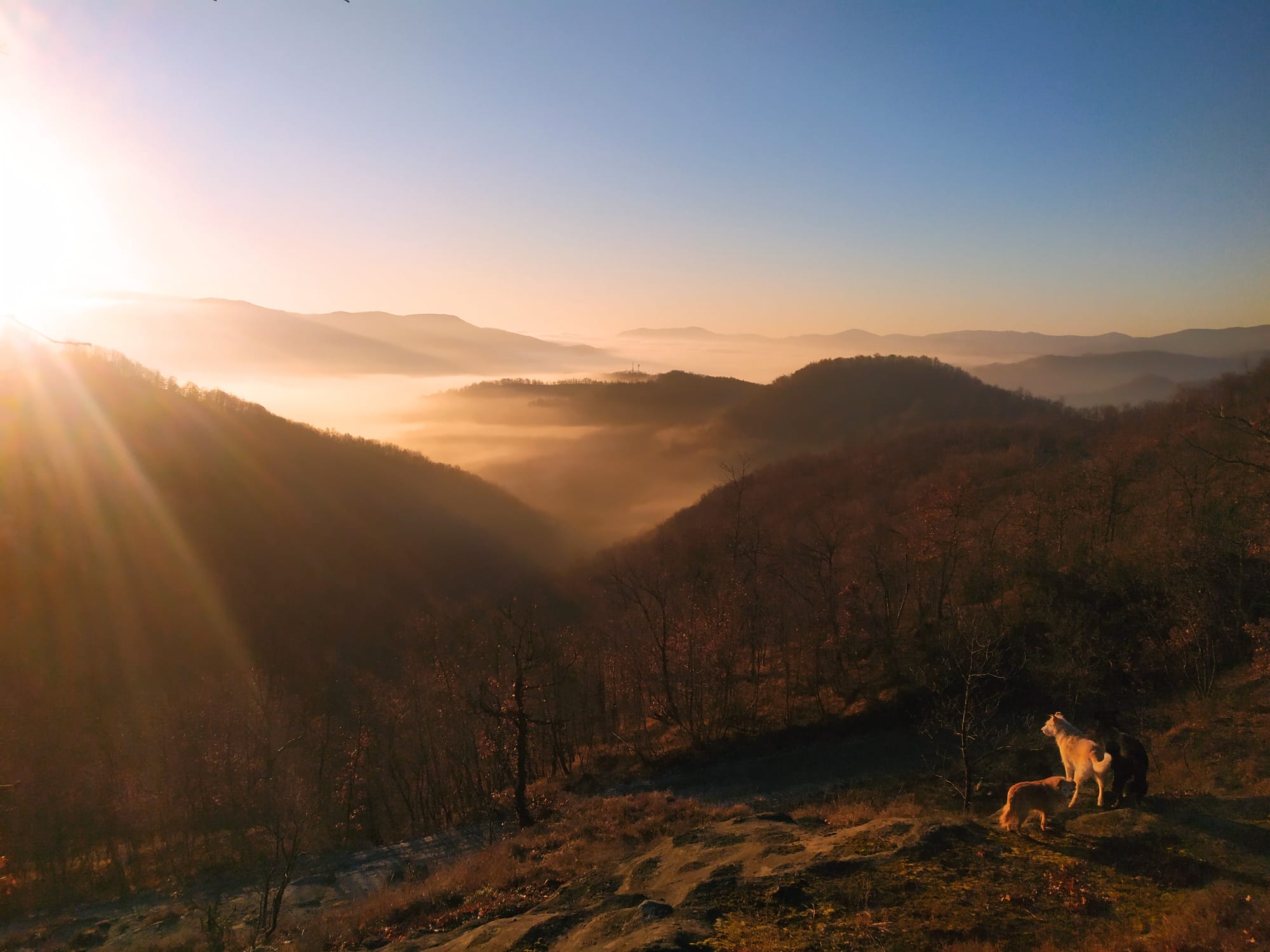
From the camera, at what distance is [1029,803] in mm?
11672

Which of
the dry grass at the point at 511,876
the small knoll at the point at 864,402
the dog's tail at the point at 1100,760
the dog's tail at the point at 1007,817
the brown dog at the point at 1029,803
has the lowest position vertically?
the dry grass at the point at 511,876

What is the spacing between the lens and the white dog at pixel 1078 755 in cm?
1205

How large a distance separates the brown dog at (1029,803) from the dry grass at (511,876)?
7582mm

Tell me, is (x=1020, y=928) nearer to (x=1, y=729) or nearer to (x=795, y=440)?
(x=1, y=729)

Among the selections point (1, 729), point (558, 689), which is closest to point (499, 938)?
point (558, 689)

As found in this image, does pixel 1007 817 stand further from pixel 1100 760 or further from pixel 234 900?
pixel 234 900

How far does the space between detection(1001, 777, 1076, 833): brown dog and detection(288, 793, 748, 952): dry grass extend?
7582mm

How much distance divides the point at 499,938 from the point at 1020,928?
7.74 m

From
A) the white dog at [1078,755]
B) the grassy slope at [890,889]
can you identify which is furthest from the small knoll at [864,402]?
the grassy slope at [890,889]

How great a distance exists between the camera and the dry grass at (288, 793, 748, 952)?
14633 mm

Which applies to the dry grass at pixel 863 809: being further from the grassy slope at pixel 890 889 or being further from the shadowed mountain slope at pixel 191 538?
the shadowed mountain slope at pixel 191 538

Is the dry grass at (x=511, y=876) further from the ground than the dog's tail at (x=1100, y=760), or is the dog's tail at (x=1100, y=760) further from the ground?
the dog's tail at (x=1100, y=760)

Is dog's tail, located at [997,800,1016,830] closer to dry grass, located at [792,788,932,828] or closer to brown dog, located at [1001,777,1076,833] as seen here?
brown dog, located at [1001,777,1076,833]

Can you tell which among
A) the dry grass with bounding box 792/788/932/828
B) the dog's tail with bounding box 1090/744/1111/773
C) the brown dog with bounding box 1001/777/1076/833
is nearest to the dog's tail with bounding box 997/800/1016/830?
the brown dog with bounding box 1001/777/1076/833
